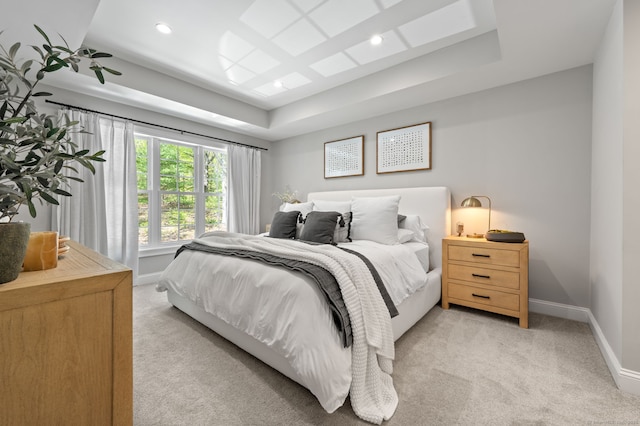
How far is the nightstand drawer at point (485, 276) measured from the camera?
243cm

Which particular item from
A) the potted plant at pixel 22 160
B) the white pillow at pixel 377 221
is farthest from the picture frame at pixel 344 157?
the potted plant at pixel 22 160

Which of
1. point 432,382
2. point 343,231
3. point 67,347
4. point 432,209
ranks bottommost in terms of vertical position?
point 432,382

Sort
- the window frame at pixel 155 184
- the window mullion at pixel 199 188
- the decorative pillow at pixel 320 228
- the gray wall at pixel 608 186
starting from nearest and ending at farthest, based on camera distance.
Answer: the gray wall at pixel 608 186
the decorative pillow at pixel 320 228
the window frame at pixel 155 184
the window mullion at pixel 199 188

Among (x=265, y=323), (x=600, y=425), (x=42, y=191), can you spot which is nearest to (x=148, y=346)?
(x=265, y=323)

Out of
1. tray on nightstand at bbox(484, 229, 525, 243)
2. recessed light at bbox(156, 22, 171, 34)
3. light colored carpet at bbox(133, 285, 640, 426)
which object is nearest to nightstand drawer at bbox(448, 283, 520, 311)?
light colored carpet at bbox(133, 285, 640, 426)

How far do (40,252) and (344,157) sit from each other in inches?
147

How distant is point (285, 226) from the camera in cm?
312

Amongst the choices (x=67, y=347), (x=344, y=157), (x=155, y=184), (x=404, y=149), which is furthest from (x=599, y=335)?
(x=155, y=184)

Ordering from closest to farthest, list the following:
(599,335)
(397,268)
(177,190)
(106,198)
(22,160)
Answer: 1. (22,160)
2. (599,335)
3. (397,268)
4. (106,198)
5. (177,190)

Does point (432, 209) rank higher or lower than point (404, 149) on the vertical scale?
lower

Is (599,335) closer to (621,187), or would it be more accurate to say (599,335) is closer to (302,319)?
(621,187)

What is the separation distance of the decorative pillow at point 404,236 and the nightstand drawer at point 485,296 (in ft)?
1.94

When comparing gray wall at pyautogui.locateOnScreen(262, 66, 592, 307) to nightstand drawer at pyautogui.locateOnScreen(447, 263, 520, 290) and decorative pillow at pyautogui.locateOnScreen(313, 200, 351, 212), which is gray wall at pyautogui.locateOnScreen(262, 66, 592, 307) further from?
decorative pillow at pyautogui.locateOnScreen(313, 200, 351, 212)

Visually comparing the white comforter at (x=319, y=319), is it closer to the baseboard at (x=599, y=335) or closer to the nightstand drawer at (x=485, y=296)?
Answer: the nightstand drawer at (x=485, y=296)
